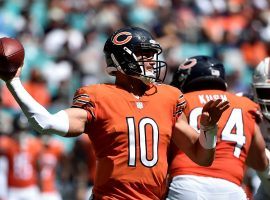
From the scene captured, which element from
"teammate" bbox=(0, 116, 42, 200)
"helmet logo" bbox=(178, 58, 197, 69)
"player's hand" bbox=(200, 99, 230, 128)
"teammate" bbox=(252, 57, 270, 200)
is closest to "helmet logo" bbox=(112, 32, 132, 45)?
"player's hand" bbox=(200, 99, 230, 128)

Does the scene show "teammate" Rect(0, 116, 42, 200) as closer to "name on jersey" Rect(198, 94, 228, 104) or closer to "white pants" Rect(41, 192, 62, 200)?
"white pants" Rect(41, 192, 62, 200)

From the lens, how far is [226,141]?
5.51 metres

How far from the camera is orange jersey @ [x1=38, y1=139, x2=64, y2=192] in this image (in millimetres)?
11209

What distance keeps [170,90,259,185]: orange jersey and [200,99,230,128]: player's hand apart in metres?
0.84

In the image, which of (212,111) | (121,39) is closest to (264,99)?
(212,111)

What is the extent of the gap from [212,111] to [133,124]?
0.46 meters

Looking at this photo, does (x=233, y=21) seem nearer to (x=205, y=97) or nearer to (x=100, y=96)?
(x=205, y=97)

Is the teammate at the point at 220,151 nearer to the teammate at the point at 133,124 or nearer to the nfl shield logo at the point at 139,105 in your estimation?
the teammate at the point at 133,124

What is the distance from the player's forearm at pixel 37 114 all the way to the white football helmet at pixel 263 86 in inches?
78.7

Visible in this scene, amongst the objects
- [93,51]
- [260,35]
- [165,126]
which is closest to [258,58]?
[260,35]

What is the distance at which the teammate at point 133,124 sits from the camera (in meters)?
4.56

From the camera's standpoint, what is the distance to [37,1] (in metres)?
13.9

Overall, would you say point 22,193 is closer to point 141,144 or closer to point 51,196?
point 51,196

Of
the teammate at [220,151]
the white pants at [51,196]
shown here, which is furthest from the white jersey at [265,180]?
the white pants at [51,196]
